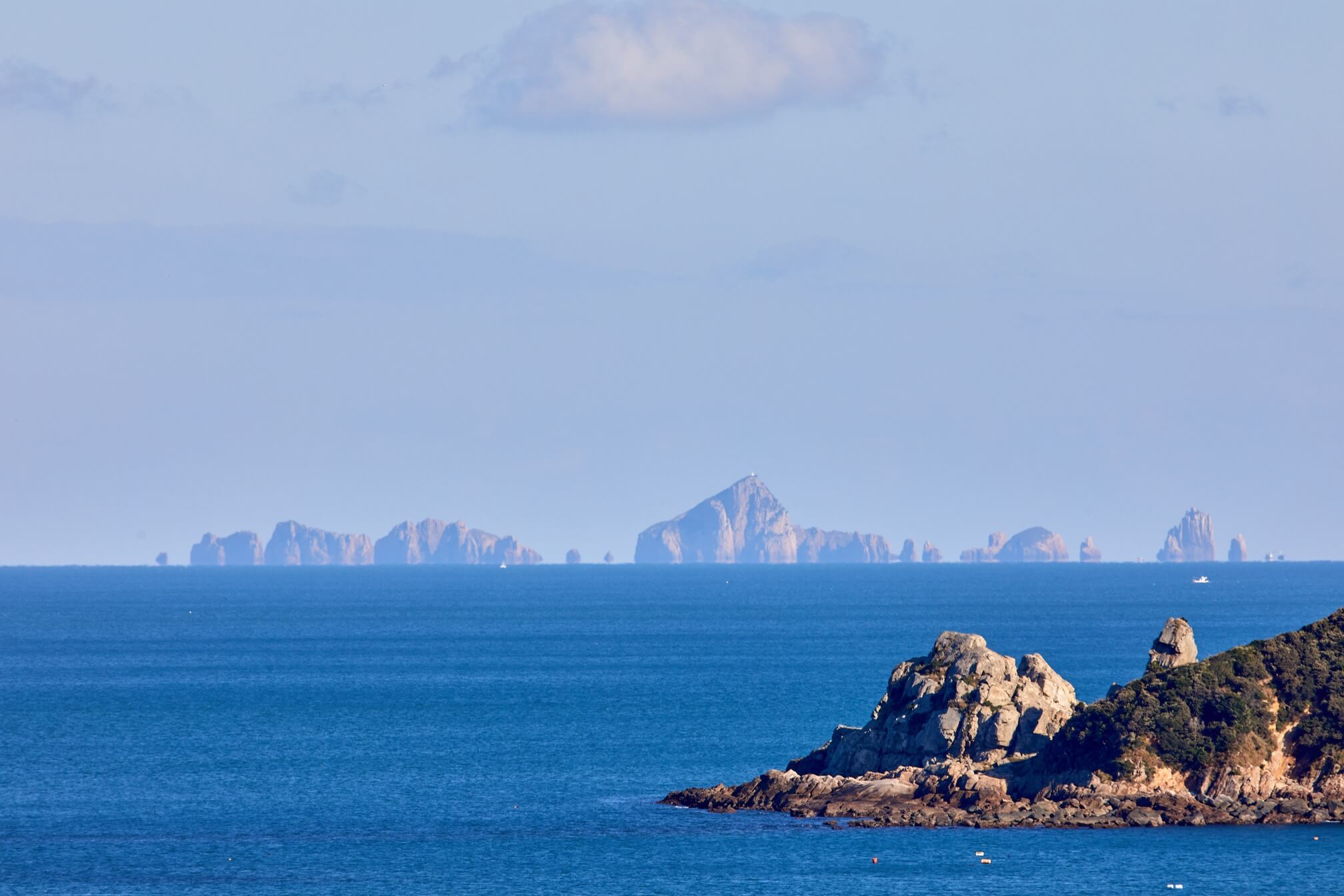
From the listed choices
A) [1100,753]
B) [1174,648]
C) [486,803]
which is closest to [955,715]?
[1100,753]

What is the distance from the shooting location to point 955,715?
311 feet

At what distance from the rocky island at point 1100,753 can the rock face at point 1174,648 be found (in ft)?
7.98

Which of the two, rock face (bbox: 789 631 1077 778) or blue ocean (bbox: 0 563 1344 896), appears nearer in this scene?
blue ocean (bbox: 0 563 1344 896)

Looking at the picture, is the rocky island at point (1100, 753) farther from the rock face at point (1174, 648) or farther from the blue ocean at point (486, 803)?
the blue ocean at point (486, 803)

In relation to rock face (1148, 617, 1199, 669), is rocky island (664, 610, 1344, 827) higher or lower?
lower

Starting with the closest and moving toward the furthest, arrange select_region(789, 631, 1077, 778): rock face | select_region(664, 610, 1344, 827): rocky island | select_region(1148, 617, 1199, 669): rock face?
1. select_region(664, 610, 1344, 827): rocky island
2. select_region(789, 631, 1077, 778): rock face
3. select_region(1148, 617, 1199, 669): rock face

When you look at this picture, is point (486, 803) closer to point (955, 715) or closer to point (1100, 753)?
point (955, 715)

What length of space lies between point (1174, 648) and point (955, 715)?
13.2 meters

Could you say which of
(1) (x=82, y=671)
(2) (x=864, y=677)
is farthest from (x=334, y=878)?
(1) (x=82, y=671)

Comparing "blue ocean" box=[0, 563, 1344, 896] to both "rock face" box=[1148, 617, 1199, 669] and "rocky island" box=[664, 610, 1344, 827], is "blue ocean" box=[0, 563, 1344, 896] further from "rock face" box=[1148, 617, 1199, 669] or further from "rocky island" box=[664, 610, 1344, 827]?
"rock face" box=[1148, 617, 1199, 669]

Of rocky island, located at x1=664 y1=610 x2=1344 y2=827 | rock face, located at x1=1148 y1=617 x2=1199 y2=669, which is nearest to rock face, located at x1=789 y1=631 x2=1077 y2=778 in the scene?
rocky island, located at x1=664 y1=610 x2=1344 y2=827

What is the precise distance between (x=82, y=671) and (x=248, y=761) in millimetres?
73238

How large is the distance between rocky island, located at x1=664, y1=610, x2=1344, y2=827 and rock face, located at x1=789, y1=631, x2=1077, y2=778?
0.08 meters

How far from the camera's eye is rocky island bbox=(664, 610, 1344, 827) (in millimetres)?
89375
